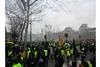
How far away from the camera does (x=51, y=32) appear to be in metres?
1.70

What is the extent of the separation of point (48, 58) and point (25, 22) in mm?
349

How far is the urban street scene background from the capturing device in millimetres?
1687

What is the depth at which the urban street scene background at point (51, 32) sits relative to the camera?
5.53ft

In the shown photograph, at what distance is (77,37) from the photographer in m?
1.72

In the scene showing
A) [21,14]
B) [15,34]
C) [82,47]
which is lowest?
[82,47]

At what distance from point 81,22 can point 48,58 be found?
1.31 feet

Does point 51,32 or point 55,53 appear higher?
point 51,32
